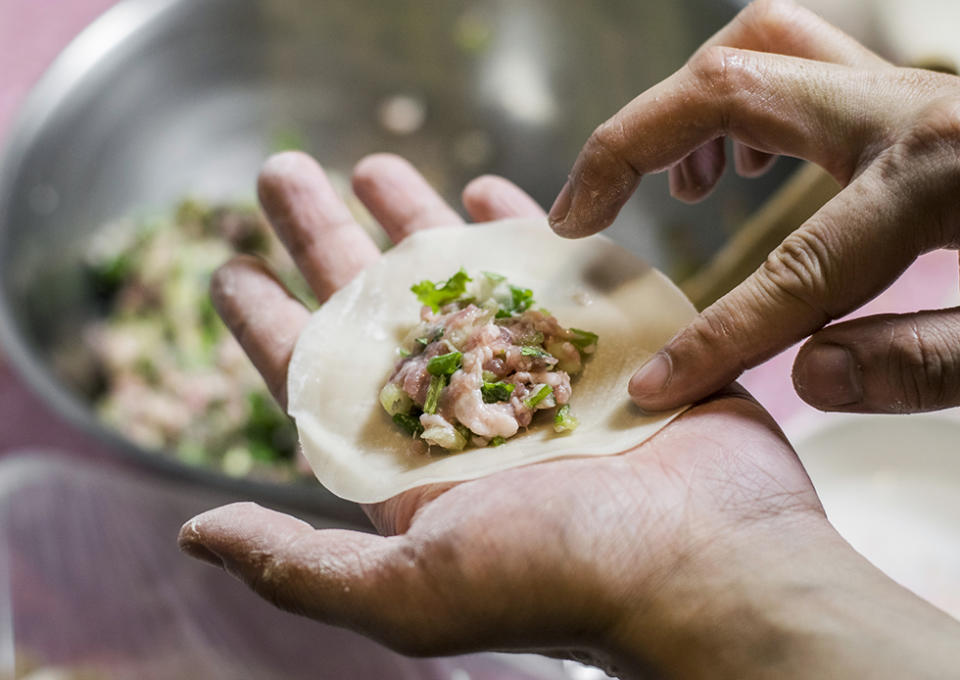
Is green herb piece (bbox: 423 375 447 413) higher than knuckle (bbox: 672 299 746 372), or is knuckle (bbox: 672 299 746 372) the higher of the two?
knuckle (bbox: 672 299 746 372)

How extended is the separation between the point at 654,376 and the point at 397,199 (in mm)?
919

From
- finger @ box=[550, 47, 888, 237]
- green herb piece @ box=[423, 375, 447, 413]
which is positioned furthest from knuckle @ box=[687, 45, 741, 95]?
green herb piece @ box=[423, 375, 447, 413]

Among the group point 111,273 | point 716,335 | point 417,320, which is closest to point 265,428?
point 111,273

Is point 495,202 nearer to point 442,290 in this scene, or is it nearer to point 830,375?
point 442,290

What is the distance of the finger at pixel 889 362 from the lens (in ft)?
3.97

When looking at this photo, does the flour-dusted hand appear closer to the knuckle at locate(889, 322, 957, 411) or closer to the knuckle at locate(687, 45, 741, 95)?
the knuckle at locate(889, 322, 957, 411)

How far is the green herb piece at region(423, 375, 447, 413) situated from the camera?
145 centimetres

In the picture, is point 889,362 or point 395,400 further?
point 395,400

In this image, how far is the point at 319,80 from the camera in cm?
311

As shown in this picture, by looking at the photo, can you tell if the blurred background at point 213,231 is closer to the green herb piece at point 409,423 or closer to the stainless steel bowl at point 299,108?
the stainless steel bowl at point 299,108

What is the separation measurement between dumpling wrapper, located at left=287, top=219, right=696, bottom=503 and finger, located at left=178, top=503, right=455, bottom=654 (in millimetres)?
185

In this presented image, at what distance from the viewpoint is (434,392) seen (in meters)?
1.45

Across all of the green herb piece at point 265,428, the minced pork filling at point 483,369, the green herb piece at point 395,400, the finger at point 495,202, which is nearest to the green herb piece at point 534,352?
the minced pork filling at point 483,369

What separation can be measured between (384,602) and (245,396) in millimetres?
1546
